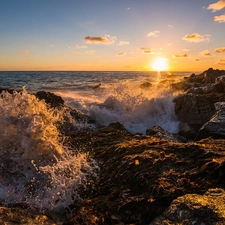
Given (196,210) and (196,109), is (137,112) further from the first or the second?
(196,210)

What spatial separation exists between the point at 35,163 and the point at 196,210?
3.44m

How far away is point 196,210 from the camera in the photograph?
2.69 m

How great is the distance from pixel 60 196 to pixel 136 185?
130 centimetres

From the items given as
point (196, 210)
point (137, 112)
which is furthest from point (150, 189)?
point (137, 112)

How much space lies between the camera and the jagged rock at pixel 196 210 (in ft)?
8.46

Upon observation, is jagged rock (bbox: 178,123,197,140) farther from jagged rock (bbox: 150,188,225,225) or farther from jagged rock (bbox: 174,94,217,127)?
jagged rock (bbox: 150,188,225,225)

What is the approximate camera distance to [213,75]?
28.4 meters

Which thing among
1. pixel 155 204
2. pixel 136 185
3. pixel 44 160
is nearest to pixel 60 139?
pixel 44 160

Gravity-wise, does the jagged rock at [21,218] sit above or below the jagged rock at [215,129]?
below

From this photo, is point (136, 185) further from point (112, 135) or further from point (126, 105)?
point (126, 105)

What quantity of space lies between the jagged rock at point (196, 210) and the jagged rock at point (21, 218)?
152 centimetres

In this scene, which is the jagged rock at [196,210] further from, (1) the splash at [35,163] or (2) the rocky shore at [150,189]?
(1) the splash at [35,163]

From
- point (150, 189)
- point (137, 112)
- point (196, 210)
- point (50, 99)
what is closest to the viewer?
point (196, 210)

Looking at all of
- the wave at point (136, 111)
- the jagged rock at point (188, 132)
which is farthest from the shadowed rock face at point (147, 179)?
the wave at point (136, 111)
